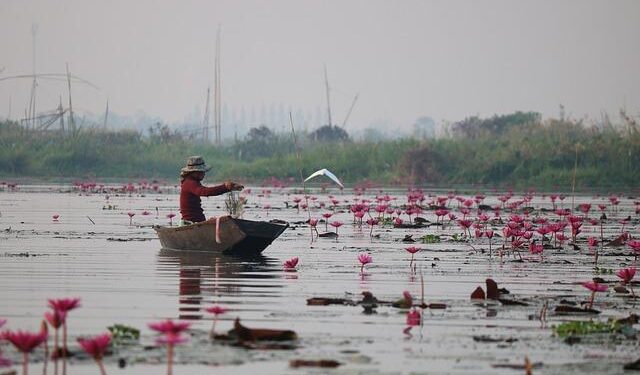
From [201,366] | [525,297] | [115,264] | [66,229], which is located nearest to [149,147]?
[66,229]

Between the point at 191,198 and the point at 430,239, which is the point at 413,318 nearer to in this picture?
the point at 191,198

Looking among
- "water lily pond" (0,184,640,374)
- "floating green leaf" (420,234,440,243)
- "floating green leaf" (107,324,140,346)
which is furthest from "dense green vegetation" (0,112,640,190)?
"floating green leaf" (107,324,140,346)

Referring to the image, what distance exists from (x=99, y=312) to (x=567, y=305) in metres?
4.08

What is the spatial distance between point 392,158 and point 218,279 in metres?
39.8

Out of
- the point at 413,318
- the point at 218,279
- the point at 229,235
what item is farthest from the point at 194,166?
the point at 413,318

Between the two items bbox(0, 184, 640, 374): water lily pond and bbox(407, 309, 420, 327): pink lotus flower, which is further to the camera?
bbox(407, 309, 420, 327): pink lotus flower

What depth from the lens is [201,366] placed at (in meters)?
8.91

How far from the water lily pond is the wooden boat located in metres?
0.24

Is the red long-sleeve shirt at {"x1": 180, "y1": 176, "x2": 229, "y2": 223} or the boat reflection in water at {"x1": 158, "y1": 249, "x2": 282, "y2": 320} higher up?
the red long-sleeve shirt at {"x1": 180, "y1": 176, "x2": 229, "y2": 223}

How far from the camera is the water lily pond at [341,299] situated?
929 centimetres

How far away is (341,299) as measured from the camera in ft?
41.1

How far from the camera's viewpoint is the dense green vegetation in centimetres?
4956

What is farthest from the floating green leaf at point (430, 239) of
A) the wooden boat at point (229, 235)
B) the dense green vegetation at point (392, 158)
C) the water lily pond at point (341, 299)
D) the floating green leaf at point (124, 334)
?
the dense green vegetation at point (392, 158)

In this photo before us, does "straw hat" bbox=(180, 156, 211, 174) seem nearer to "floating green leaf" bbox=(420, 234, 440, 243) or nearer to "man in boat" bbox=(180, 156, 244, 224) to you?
"man in boat" bbox=(180, 156, 244, 224)
